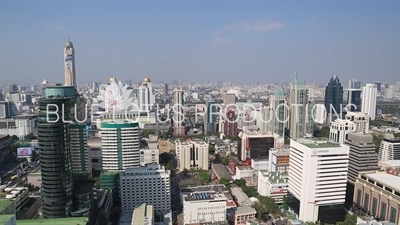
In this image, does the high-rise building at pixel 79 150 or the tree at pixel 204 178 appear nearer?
the high-rise building at pixel 79 150

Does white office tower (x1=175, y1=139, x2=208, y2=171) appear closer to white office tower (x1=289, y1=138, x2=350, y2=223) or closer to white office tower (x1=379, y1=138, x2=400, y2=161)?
white office tower (x1=289, y1=138, x2=350, y2=223)

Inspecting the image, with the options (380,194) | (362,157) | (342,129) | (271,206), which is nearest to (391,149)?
(342,129)

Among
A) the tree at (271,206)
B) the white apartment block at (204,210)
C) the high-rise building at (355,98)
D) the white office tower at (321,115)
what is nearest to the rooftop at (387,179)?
the tree at (271,206)

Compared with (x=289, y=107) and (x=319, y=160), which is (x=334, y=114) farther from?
(x=319, y=160)

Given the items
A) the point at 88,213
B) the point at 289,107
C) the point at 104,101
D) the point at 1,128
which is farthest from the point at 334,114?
the point at 1,128

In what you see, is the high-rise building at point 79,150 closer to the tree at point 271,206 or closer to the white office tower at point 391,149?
the tree at point 271,206

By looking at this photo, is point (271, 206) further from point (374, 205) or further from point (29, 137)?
point (29, 137)
